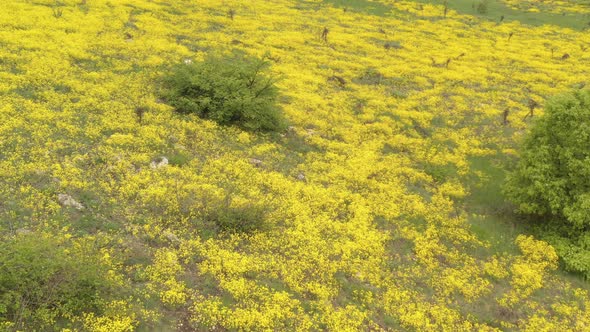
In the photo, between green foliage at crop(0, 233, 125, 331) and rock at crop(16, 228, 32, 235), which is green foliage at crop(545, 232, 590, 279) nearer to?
green foliage at crop(0, 233, 125, 331)

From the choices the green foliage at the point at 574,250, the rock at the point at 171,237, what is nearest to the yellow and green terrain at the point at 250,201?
the rock at the point at 171,237

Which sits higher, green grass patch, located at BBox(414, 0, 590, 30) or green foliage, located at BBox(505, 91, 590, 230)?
green grass patch, located at BBox(414, 0, 590, 30)

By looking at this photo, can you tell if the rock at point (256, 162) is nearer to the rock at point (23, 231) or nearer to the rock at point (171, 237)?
the rock at point (171, 237)

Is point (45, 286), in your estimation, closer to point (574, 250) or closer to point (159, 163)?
point (159, 163)

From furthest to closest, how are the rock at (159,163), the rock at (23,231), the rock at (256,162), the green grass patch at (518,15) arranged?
the green grass patch at (518,15), the rock at (256,162), the rock at (159,163), the rock at (23,231)

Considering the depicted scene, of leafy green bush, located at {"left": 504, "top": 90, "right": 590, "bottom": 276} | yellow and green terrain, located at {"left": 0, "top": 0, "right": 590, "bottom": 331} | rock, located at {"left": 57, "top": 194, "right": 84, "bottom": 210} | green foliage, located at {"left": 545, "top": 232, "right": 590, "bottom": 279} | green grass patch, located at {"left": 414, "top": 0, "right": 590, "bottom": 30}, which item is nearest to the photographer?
yellow and green terrain, located at {"left": 0, "top": 0, "right": 590, "bottom": 331}

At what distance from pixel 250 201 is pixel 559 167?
12935 mm

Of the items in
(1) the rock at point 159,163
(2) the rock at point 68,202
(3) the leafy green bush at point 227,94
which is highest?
(3) the leafy green bush at point 227,94

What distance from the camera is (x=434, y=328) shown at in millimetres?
14477

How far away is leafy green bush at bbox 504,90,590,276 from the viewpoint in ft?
60.8

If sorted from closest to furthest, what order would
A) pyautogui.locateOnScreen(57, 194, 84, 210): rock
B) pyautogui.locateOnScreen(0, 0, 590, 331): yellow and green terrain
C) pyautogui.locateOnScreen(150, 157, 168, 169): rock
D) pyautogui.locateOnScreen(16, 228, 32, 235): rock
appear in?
pyautogui.locateOnScreen(0, 0, 590, 331): yellow and green terrain, pyautogui.locateOnScreen(16, 228, 32, 235): rock, pyautogui.locateOnScreen(57, 194, 84, 210): rock, pyautogui.locateOnScreen(150, 157, 168, 169): rock

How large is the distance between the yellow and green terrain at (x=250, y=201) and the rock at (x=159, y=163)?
0.07 m

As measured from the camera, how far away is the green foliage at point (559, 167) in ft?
61.5

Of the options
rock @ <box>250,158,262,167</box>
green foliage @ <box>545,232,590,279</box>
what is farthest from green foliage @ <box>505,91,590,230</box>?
rock @ <box>250,158,262,167</box>
